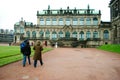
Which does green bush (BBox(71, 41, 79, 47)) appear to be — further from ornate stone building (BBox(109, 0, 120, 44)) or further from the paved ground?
the paved ground

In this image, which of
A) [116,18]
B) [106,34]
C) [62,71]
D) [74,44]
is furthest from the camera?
[106,34]

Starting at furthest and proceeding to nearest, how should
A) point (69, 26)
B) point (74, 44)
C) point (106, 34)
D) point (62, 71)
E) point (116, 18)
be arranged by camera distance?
point (69, 26), point (106, 34), point (74, 44), point (116, 18), point (62, 71)

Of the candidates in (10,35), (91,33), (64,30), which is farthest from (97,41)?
(10,35)

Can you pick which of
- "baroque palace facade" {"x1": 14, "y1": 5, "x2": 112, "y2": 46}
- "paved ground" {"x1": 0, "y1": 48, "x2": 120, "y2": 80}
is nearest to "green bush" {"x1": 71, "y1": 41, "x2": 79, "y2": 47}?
"baroque palace facade" {"x1": 14, "y1": 5, "x2": 112, "y2": 46}

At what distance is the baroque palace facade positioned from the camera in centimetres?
7888

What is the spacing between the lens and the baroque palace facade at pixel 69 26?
259 feet

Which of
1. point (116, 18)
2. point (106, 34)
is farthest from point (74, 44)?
point (116, 18)

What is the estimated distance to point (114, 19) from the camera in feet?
171

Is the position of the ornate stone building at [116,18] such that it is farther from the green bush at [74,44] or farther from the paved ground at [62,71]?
the paved ground at [62,71]

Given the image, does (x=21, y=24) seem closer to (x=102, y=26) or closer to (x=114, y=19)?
(x=102, y=26)

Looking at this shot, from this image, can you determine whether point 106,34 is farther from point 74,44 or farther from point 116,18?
point 116,18

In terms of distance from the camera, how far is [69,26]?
263 feet

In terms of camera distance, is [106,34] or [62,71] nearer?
[62,71]

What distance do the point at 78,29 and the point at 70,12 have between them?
7.41 meters
